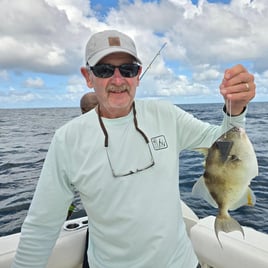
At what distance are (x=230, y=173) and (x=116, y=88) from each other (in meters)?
0.90

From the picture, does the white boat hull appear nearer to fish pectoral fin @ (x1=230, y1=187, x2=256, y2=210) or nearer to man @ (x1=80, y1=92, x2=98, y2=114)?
fish pectoral fin @ (x1=230, y1=187, x2=256, y2=210)

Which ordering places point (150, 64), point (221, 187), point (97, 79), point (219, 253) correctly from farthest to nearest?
point (150, 64) → point (219, 253) → point (97, 79) → point (221, 187)

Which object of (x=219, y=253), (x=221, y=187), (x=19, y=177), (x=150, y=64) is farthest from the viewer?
(x=19, y=177)

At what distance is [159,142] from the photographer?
228 cm

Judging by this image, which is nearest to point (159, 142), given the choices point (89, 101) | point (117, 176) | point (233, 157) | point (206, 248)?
point (117, 176)

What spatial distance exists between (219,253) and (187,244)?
864 mm

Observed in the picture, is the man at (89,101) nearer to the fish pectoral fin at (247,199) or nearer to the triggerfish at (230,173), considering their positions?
the triggerfish at (230,173)

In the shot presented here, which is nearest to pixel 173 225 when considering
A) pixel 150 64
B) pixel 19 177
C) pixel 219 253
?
pixel 219 253

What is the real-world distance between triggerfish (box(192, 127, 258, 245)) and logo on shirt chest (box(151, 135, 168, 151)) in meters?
0.28

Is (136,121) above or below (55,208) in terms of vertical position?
above

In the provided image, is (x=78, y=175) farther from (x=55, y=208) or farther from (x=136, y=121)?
(x=136, y=121)

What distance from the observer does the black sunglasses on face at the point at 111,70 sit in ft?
7.23

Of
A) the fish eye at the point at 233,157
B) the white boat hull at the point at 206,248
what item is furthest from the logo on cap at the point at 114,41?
the white boat hull at the point at 206,248

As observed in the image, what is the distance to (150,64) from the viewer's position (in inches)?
147
